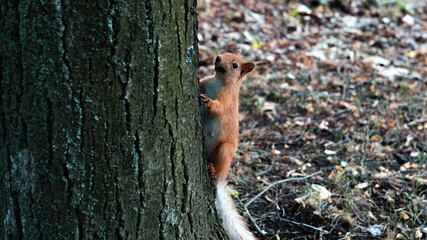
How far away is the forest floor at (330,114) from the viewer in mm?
3139

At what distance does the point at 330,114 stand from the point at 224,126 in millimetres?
2364

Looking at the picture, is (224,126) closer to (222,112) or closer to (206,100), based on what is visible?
(222,112)

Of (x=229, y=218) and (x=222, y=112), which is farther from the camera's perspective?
(x=222, y=112)

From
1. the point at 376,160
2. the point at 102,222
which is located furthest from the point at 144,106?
the point at 376,160

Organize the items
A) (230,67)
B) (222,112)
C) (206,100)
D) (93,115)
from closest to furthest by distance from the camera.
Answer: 1. (93,115)
2. (206,100)
3. (222,112)
4. (230,67)

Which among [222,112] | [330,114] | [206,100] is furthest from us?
[330,114]

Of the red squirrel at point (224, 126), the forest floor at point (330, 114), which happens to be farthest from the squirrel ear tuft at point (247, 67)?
the forest floor at point (330, 114)

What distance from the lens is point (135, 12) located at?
5.13 feet

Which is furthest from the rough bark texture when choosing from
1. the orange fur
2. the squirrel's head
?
the squirrel's head

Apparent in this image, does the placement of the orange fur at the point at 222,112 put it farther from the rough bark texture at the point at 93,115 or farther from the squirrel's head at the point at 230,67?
the rough bark texture at the point at 93,115

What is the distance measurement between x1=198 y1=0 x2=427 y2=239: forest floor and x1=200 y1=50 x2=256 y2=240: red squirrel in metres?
0.43

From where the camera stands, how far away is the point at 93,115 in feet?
5.23

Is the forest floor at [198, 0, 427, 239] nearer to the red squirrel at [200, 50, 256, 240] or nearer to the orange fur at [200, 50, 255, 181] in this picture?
the red squirrel at [200, 50, 256, 240]

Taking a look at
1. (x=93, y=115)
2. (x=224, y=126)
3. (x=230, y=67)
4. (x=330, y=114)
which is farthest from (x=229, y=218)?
(x=330, y=114)
